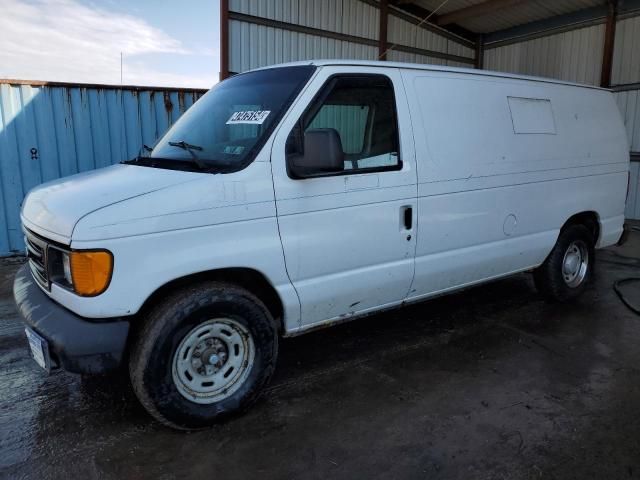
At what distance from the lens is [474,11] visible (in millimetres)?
11672

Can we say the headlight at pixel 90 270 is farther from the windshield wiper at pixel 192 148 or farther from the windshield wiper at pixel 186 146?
the windshield wiper at pixel 186 146

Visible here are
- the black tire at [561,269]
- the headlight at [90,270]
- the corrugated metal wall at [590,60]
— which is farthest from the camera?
the corrugated metal wall at [590,60]

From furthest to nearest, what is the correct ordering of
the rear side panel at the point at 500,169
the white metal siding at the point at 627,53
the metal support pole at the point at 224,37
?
the white metal siding at the point at 627,53 < the metal support pole at the point at 224,37 < the rear side panel at the point at 500,169

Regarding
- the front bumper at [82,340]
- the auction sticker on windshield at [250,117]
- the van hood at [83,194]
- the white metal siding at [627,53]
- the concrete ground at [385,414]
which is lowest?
the concrete ground at [385,414]

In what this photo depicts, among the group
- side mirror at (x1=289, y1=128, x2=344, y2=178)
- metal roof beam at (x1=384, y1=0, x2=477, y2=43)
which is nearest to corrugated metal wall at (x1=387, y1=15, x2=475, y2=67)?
metal roof beam at (x1=384, y1=0, x2=477, y2=43)

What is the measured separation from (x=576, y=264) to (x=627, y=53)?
7838 mm

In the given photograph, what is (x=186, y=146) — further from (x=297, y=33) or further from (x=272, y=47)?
(x=297, y=33)

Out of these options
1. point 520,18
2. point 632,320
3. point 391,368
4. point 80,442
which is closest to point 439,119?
point 391,368

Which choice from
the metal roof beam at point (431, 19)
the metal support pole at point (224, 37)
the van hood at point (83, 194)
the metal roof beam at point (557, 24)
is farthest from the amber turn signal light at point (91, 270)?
the metal roof beam at point (557, 24)

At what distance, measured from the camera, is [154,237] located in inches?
106

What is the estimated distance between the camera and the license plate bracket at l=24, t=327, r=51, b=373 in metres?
2.67

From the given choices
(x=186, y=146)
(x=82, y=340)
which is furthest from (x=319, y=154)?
(x=82, y=340)

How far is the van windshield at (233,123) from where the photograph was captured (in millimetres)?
3127

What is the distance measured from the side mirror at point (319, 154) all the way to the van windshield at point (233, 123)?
0.24m
